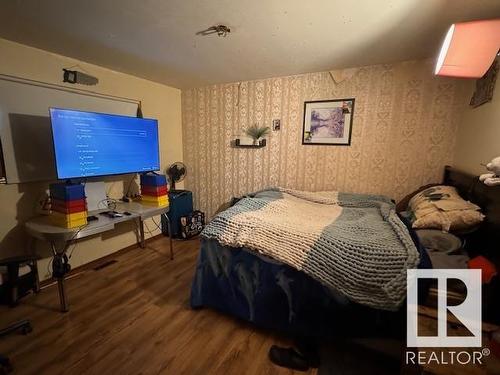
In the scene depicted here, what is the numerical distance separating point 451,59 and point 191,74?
99.0 inches

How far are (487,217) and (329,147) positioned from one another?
1688 mm

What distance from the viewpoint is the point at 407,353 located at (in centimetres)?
117

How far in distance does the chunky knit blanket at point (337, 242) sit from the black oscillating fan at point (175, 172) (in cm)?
171

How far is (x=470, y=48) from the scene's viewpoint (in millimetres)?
1457

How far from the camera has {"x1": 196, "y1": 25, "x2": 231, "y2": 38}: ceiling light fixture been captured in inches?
67.8

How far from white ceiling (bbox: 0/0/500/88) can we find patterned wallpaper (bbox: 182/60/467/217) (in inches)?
11.8

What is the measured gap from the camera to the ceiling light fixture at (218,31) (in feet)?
5.65

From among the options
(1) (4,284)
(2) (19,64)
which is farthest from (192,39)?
(1) (4,284)

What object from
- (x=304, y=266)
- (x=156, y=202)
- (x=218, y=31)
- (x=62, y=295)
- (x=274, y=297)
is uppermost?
(x=218, y=31)

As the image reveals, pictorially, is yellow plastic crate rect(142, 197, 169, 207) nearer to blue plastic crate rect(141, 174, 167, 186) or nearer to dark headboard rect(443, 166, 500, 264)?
blue plastic crate rect(141, 174, 167, 186)

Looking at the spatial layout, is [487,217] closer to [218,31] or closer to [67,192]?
[218,31]

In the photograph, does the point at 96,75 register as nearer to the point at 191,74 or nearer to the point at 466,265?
the point at 191,74

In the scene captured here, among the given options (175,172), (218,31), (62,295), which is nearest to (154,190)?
(175,172)

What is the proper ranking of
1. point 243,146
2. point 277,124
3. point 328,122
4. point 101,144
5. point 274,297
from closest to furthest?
point 274,297 → point 101,144 → point 328,122 → point 277,124 → point 243,146
